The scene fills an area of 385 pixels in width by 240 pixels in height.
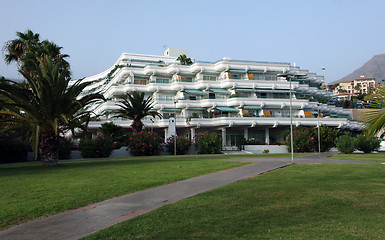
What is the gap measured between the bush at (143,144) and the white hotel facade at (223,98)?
17.1 m

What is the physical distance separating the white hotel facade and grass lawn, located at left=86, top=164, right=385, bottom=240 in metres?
50.1

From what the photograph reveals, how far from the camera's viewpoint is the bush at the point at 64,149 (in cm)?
3900

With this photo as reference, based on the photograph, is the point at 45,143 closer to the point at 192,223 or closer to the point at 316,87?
the point at 192,223

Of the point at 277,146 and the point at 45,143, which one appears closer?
the point at 45,143

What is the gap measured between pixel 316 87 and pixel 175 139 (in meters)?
48.6

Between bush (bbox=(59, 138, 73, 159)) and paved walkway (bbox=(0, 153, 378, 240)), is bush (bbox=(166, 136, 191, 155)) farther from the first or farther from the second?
paved walkway (bbox=(0, 153, 378, 240))

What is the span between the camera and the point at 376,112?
28.0 feet

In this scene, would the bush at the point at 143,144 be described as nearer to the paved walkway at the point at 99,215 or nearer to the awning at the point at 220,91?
the awning at the point at 220,91

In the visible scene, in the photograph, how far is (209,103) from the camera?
211 ft

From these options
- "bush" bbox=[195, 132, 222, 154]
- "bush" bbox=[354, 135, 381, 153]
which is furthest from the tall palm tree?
"bush" bbox=[354, 135, 381, 153]

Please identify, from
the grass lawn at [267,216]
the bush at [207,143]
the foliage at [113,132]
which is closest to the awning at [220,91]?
the bush at [207,143]

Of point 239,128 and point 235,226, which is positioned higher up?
point 239,128

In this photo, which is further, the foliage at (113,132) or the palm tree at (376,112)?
the foliage at (113,132)

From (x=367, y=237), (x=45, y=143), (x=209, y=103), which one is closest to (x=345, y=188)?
(x=367, y=237)
